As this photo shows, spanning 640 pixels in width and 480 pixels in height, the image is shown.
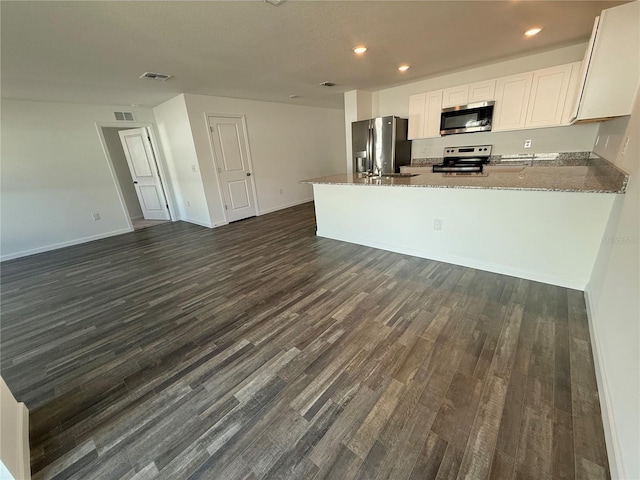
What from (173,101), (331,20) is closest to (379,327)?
(331,20)

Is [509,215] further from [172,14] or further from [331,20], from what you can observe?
[172,14]

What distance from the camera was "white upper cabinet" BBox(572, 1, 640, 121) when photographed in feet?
6.63

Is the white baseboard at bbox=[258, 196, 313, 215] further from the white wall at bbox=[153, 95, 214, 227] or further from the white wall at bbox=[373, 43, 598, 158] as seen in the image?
the white wall at bbox=[373, 43, 598, 158]

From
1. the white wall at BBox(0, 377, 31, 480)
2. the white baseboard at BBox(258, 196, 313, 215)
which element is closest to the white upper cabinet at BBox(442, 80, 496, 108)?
the white baseboard at BBox(258, 196, 313, 215)

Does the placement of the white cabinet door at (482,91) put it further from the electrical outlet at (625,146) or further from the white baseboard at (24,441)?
the white baseboard at (24,441)

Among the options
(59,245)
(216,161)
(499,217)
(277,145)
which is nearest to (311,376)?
(499,217)

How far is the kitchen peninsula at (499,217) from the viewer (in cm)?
216

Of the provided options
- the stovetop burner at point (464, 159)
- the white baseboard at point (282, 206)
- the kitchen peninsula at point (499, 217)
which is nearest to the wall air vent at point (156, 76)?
the kitchen peninsula at point (499, 217)

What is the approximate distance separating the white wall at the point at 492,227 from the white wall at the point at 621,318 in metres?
0.16

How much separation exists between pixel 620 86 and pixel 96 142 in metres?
7.10

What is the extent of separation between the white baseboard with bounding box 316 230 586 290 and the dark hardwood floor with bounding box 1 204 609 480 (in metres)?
0.09

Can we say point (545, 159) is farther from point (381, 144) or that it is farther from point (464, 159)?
point (381, 144)

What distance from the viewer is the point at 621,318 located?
4.28 ft

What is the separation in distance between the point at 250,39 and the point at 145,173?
4727mm
